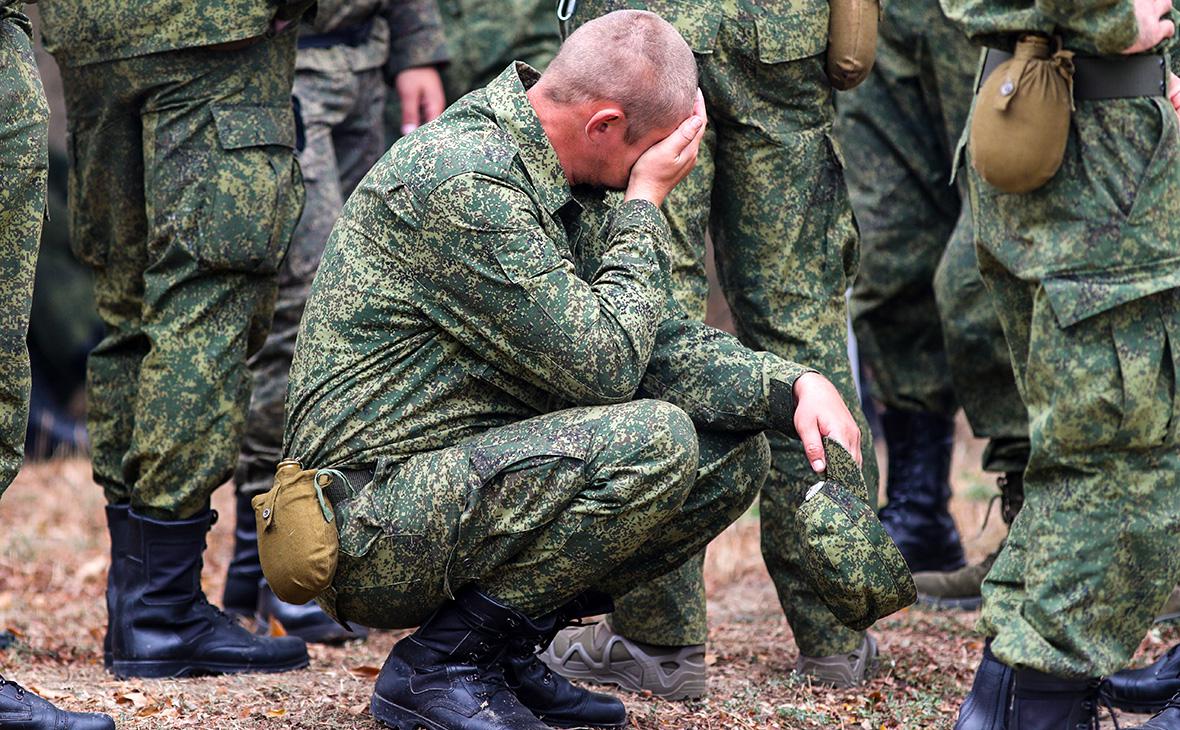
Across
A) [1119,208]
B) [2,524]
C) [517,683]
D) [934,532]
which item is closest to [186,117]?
[517,683]

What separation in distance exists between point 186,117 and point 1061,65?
1904mm

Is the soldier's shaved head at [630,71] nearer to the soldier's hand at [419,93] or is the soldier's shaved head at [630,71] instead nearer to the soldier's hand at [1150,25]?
the soldier's hand at [1150,25]

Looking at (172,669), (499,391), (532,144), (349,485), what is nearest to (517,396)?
(499,391)

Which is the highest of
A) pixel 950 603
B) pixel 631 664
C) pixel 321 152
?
pixel 321 152

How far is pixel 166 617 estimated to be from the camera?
3570 mm

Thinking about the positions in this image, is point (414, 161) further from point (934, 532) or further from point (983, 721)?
point (934, 532)

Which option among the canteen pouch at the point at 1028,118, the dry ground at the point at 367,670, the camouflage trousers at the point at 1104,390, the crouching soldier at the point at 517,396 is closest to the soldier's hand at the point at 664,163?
the crouching soldier at the point at 517,396

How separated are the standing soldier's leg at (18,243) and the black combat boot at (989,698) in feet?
5.55

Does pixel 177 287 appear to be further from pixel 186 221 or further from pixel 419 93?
pixel 419 93

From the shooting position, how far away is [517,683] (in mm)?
3053

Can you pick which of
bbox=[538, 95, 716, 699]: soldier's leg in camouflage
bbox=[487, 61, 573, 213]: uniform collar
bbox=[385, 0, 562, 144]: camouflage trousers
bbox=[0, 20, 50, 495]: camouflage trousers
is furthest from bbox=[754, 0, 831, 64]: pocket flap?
bbox=[385, 0, 562, 144]: camouflage trousers

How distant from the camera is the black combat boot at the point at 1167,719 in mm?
3090

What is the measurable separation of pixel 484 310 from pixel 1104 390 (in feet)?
A: 3.75

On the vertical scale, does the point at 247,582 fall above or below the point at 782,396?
below
